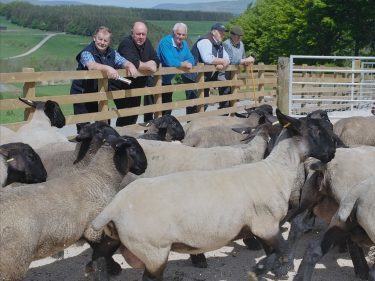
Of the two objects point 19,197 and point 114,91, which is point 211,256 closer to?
point 19,197

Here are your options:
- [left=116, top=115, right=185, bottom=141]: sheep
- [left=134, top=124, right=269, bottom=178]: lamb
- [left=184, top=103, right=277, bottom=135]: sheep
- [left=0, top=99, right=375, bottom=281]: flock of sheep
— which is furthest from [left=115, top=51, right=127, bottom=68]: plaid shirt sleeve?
[left=0, top=99, right=375, bottom=281]: flock of sheep

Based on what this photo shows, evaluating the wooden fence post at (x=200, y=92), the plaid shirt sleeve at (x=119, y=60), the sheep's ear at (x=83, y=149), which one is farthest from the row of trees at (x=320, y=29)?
the sheep's ear at (x=83, y=149)

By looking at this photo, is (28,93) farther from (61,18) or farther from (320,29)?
(61,18)

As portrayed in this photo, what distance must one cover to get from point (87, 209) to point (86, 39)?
103m

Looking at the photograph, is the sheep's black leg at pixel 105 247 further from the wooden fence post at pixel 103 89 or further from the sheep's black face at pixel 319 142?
the wooden fence post at pixel 103 89

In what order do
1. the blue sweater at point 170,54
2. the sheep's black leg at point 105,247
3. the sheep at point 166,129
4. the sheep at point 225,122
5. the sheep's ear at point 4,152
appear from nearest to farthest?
the sheep's black leg at point 105,247 < the sheep's ear at point 4,152 < the sheep at point 166,129 < the sheep at point 225,122 < the blue sweater at point 170,54

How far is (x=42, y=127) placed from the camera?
299 inches

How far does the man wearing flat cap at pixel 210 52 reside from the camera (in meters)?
11.8

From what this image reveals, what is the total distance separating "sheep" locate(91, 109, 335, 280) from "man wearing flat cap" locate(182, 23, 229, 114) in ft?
21.2

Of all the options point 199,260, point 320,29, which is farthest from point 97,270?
point 320,29

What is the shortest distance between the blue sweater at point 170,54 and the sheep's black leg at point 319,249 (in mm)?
6284

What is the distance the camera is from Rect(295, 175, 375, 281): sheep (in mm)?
4812

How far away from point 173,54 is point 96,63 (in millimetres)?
2236

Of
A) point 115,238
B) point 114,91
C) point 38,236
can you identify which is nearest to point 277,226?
point 115,238
